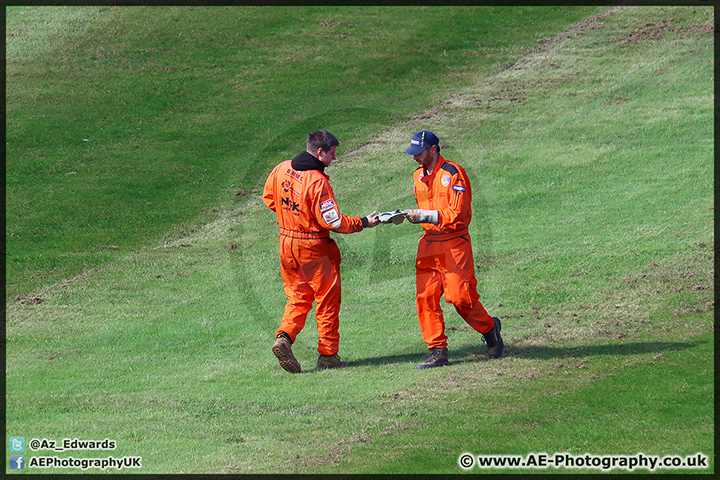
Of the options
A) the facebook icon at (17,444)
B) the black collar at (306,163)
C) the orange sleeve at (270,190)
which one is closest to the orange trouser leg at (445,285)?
the black collar at (306,163)

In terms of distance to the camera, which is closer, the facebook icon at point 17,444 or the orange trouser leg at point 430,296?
the facebook icon at point 17,444

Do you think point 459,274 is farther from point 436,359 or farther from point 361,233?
point 361,233

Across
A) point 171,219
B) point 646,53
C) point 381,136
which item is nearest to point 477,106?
point 381,136

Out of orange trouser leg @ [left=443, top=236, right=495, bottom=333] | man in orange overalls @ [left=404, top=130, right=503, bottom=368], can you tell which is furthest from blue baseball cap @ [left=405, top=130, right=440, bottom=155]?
orange trouser leg @ [left=443, top=236, right=495, bottom=333]

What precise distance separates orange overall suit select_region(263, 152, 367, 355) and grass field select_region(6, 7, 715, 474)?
2.59ft

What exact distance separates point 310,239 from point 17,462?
4094 mm

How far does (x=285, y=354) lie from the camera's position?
29.2ft

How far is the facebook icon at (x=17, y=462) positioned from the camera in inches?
265

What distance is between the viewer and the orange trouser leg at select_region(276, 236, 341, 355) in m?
8.99

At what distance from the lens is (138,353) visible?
412 inches

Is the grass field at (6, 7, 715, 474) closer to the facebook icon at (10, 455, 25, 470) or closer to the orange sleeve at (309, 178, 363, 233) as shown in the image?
the facebook icon at (10, 455, 25, 470)

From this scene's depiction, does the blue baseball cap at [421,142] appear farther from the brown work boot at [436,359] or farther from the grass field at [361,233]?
the grass field at [361,233]

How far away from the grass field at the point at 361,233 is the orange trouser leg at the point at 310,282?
712 mm

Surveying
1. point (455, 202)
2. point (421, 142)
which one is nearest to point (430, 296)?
point (455, 202)
